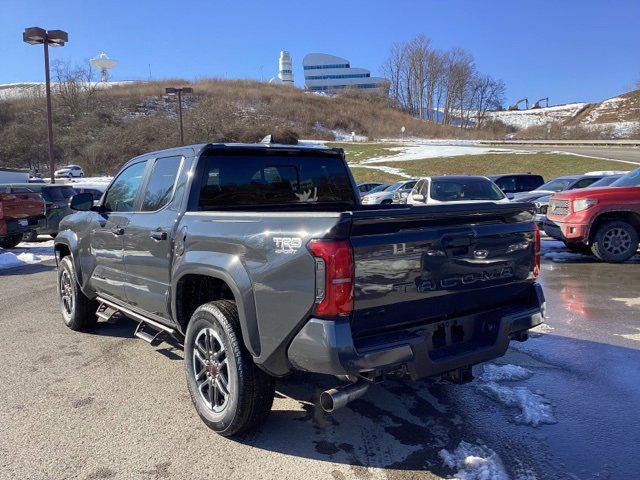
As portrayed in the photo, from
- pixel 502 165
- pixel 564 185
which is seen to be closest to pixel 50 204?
pixel 564 185

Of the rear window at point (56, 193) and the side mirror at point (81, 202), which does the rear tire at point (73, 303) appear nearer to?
the side mirror at point (81, 202)

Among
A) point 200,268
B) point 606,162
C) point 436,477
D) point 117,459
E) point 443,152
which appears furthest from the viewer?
point 443,152

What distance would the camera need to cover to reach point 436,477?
284 cm

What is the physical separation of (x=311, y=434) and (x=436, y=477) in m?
0.92

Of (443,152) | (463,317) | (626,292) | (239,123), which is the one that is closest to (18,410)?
(463,317)

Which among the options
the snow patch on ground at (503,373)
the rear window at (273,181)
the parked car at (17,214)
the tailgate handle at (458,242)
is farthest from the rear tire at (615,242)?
the parked car at (17,214)

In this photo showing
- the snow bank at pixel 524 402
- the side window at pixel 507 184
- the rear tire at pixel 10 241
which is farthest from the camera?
the side window at pixel 507 184

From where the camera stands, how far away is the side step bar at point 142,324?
4184 mm

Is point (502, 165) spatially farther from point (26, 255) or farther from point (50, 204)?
point (26, 255)

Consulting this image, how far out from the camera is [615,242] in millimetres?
9227

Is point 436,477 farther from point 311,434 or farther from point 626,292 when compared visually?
point 626,292

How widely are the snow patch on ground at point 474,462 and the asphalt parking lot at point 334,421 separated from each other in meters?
0.01

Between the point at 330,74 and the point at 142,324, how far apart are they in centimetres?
13516

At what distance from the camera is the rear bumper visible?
103 inches
